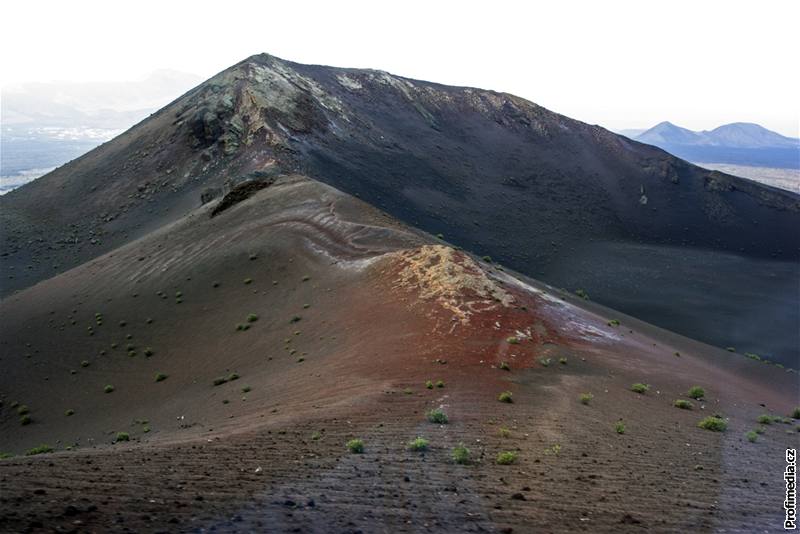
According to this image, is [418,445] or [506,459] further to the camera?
[418,445]

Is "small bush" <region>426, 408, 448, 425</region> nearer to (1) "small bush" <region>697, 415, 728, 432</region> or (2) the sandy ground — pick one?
(2) the sandy ground

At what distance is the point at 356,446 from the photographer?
10.5 meters

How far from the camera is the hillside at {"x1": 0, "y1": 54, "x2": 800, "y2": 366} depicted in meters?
50.1

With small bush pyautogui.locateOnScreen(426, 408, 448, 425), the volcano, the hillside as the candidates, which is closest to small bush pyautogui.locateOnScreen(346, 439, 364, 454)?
the volcano

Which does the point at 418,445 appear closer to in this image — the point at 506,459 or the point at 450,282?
the point at 506,459

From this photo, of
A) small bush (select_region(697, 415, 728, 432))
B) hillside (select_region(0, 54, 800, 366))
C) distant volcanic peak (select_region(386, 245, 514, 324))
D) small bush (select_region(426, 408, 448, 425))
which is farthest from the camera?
hillside (select_region(0, 54, 800, 366))

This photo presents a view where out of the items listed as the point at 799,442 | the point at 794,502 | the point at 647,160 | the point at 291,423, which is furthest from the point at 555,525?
the point at 647,160

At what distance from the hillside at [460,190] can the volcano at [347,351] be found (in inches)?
17.1

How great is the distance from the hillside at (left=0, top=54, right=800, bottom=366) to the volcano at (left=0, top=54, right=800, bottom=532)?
435 mm

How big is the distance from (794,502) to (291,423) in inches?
373

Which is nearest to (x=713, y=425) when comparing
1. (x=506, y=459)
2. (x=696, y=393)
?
(x=696, y=393)

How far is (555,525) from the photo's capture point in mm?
7949

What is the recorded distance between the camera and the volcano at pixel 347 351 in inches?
344

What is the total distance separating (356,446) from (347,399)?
11.8ft
